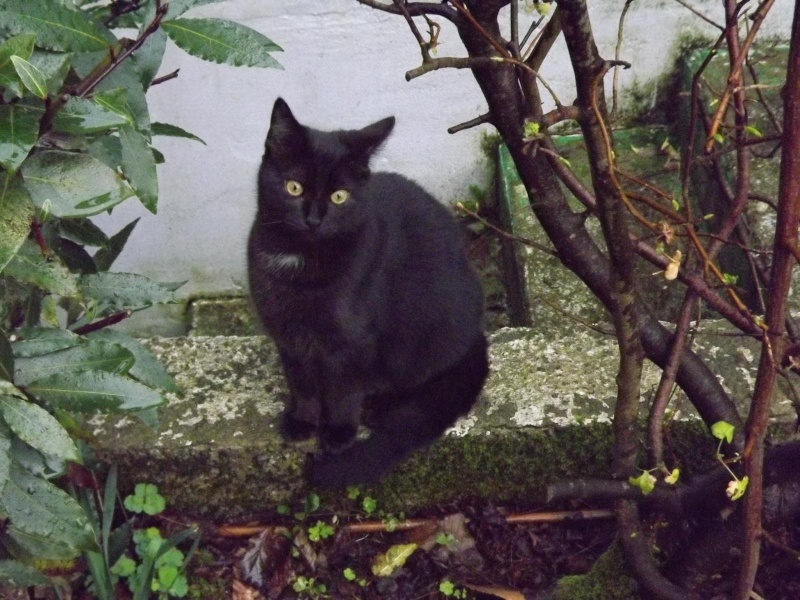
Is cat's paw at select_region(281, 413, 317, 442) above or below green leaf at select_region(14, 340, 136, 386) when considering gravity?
below

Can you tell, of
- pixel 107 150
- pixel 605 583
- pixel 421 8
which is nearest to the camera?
pixel 421 8

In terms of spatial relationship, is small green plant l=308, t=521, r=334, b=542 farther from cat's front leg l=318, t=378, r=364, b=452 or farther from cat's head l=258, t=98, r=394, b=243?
cat's head l=258, t=98, r=394, b=243

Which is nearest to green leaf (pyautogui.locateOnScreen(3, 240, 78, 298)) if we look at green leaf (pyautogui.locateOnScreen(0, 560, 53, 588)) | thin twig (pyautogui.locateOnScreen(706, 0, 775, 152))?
green leaf (pyautogui.locateOnScreen(0, 560, 53, 588))

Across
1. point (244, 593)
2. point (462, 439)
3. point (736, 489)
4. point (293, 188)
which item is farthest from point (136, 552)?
point (736, 489)

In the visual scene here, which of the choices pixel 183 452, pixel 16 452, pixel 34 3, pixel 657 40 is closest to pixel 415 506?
pixel 183 452

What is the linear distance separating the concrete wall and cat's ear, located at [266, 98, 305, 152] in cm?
74

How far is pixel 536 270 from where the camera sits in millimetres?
2371

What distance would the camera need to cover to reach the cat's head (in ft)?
5.56

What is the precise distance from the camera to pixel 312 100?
2469 mm

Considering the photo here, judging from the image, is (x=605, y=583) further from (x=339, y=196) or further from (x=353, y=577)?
(x=339, y=196)

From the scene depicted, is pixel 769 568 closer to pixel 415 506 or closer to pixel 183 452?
pixel 415 506

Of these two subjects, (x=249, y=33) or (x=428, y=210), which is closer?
(x=249, y=33)

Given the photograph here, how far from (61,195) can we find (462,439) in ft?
3.26

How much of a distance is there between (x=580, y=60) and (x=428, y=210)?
1.05 metres
